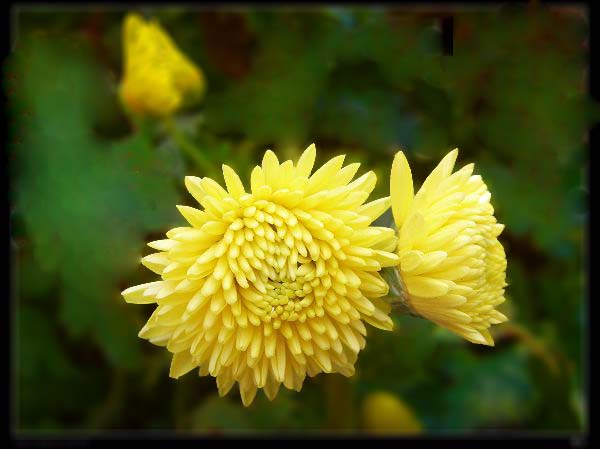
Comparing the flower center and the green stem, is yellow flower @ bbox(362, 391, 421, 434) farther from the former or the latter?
the flower center

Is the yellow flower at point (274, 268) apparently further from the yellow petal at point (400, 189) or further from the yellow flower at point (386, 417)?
the yellow flower at point (386, 417)

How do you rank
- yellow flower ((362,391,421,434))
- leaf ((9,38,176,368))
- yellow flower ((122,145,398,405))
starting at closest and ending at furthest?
yellow flower ((122,145,398,405)) < leaf ((9,38,176,368)) < yellow flower ((362,391,421,434))

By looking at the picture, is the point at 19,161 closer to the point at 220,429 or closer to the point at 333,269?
the point at 220,429

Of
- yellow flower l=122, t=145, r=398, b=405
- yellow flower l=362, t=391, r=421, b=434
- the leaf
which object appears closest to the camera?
yellow flower l=122, t=145, r=398, b=405

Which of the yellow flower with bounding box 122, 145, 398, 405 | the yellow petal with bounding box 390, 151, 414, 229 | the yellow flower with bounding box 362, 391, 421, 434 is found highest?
the yellow petal with bounding box 390, 151, 414, 229

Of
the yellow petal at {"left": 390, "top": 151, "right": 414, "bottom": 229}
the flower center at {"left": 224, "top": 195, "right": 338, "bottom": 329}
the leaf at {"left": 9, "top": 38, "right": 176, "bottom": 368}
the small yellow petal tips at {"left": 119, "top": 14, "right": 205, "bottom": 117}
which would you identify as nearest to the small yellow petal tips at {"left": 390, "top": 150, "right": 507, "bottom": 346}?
the yellow petal at {"left": 390, "top": 151, "right": 414, "bottom": 229}

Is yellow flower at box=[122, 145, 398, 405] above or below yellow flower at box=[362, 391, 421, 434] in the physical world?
above

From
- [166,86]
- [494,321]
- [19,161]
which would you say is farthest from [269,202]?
[19,161]

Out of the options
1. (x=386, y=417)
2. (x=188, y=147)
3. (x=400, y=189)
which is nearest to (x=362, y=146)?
(x=188, y=147)
